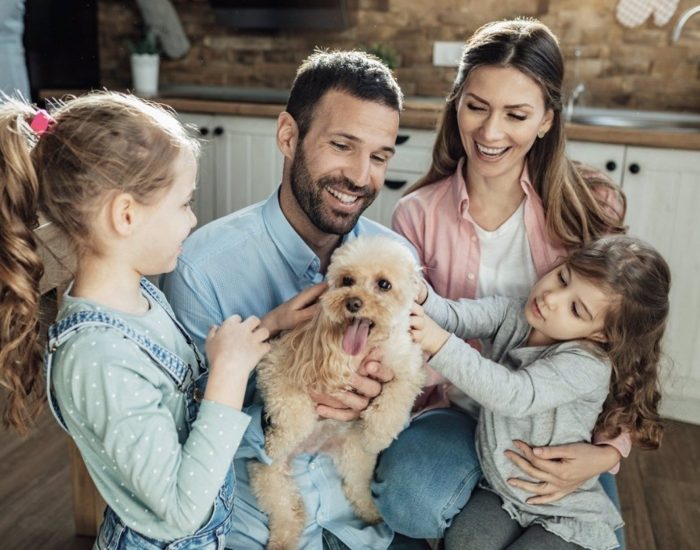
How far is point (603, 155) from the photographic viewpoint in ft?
8.92

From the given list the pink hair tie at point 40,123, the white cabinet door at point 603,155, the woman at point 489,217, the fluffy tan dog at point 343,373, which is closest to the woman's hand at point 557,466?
the woman at point 489,217

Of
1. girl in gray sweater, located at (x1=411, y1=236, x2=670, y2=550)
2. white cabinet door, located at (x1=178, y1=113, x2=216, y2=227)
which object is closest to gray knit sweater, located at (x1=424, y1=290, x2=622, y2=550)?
girl in gray sweater, located at (x1=411, y1=236, x2=670, y2=550)

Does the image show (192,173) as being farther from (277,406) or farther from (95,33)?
(95,33)

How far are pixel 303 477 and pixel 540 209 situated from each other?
0.85 m

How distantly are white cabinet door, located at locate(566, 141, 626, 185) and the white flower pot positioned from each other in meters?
2.13

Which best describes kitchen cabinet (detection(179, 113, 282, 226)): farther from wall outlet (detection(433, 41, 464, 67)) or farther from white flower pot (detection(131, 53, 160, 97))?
wall outlet (detection(433, 41, 464, 67))

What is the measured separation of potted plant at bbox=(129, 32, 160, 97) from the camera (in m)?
3.70

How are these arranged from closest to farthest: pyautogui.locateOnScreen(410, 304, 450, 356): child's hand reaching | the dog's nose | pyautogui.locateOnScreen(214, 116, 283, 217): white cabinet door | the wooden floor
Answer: the dog's nose
pyautogui.locateOnScreen(410, 304, 450, 356): child's hand reaching
the wooden floor
pyautogui.locateOnScreen(214, 116, 283, 217): white cabinet door

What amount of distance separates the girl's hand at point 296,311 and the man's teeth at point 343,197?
0.26 meters

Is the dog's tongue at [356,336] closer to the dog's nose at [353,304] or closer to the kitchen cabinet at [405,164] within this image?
the dog's nose at [353,304]

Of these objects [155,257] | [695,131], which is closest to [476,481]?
[155,257]

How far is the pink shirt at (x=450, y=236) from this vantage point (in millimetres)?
1778

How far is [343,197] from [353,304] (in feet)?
1.20

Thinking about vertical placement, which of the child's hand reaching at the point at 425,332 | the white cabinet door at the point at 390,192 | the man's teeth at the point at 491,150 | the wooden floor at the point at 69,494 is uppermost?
the man's teeth at the point at 491,150
